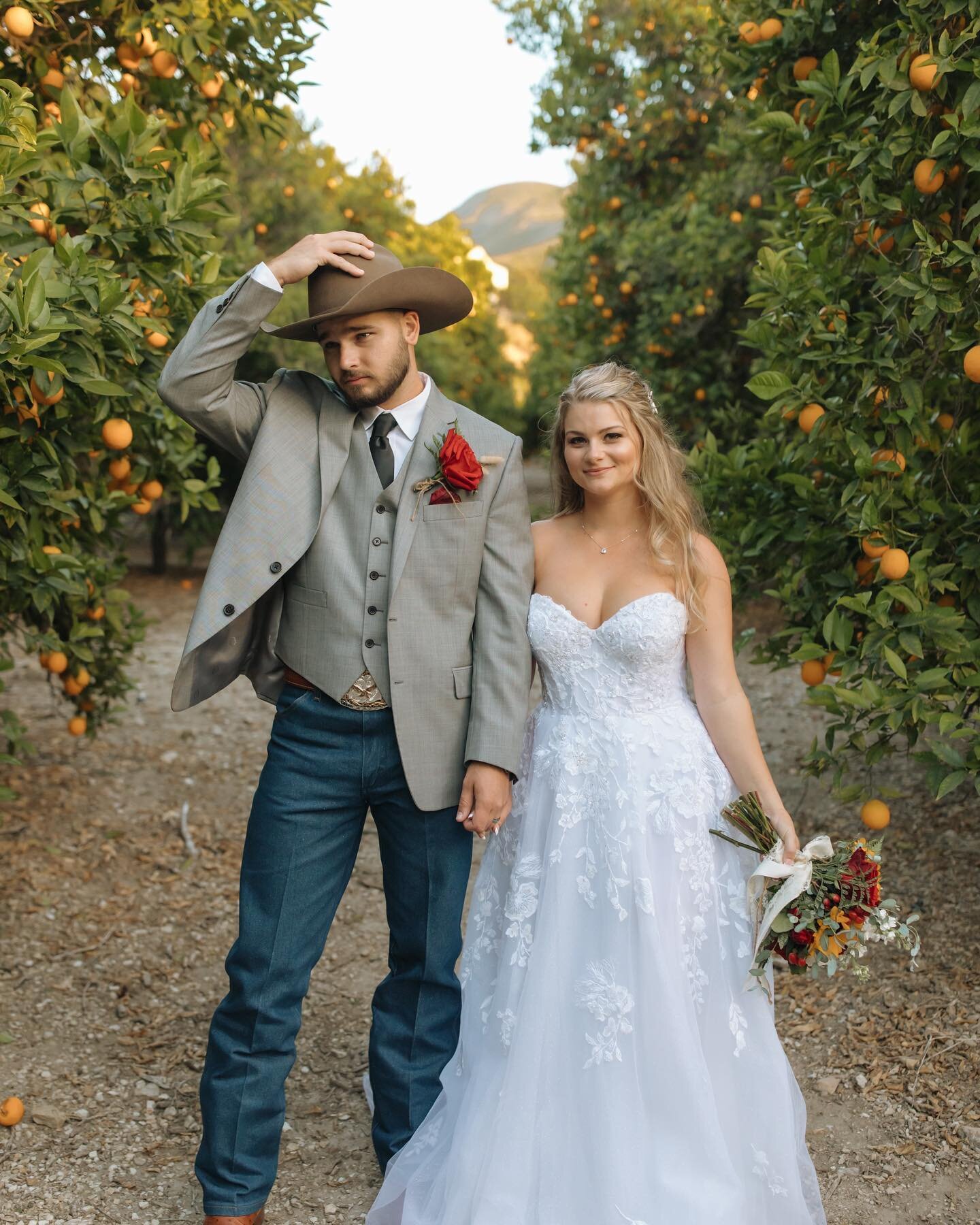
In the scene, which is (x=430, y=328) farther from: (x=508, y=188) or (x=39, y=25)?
(x=508, y=188)

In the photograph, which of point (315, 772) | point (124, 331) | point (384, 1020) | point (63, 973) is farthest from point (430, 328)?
point (63, 973)

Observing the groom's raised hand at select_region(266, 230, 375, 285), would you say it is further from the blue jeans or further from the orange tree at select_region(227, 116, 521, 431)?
the orange tree at select_region(227, 116, 521, 431)

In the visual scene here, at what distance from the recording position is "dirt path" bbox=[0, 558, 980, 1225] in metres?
2.99

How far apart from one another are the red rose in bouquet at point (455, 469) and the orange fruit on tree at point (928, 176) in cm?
151

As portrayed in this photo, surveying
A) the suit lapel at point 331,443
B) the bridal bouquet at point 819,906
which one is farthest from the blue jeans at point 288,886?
the bridal bouquet at point 819,906

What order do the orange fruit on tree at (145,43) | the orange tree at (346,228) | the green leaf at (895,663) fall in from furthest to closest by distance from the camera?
the orange tree at (346,228) < the orange fruit on tree at (145,43) < the green leaf at (895,663)

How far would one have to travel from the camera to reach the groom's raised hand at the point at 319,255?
2.54m

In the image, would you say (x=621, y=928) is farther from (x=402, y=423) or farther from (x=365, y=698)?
(x=402, y=423)

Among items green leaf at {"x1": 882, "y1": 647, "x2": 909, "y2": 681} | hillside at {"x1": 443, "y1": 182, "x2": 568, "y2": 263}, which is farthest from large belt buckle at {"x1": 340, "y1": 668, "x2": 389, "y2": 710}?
hillside at {"x1": 443, "y1": 182, "x2": 568, "y2": 263}

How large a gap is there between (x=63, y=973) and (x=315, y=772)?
200cm

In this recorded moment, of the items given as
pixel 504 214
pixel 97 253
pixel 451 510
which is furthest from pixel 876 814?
pixel 504 214

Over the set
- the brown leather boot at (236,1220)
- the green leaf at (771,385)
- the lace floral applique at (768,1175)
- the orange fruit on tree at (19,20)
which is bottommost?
the brown leather boot at (236,1220)

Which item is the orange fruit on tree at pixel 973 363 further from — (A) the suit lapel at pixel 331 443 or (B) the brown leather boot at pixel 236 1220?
(B) the brown leather boot at pixel 236 1220

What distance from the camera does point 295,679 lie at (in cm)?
275
